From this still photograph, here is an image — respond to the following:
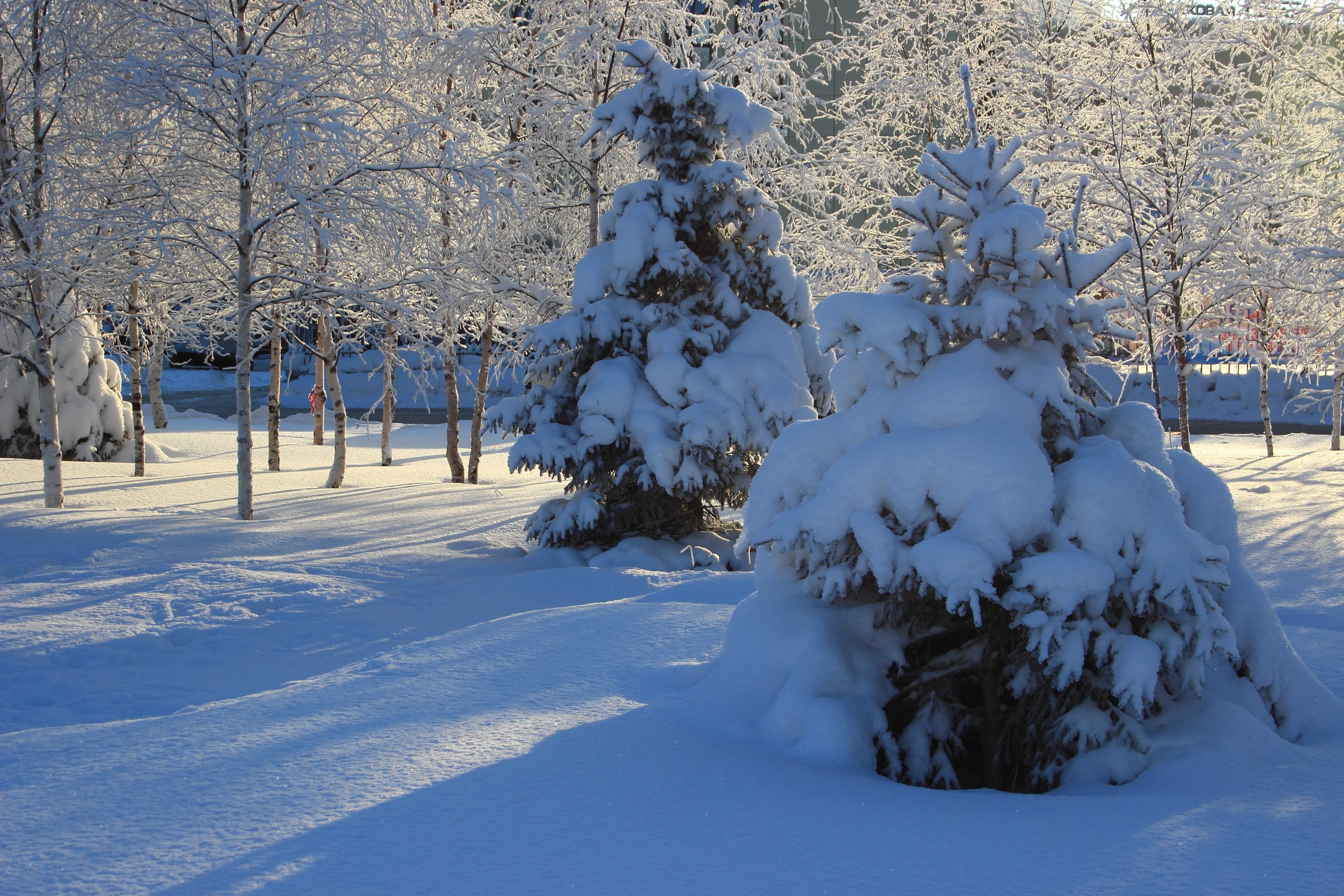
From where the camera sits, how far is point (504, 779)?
9.17 feet

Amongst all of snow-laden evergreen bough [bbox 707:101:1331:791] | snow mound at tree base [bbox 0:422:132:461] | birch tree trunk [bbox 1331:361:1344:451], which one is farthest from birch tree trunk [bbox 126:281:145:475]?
birch tree trunk [bbox 1331:361:1344:451]

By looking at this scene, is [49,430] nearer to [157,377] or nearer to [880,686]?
[880,686]

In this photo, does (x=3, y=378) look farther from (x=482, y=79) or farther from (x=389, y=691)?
Answer: (x=389, y=691)

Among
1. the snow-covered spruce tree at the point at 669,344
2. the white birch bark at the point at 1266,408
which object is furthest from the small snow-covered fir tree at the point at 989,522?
the white birch bark at the point at 1266,408

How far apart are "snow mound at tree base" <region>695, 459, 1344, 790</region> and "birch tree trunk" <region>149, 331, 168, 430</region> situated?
12879 mm

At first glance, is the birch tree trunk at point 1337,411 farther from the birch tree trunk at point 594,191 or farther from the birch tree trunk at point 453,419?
the birch tree trunk at point 453,419

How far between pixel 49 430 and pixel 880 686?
393 inches

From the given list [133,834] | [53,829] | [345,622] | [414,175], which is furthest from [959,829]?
[414,175]

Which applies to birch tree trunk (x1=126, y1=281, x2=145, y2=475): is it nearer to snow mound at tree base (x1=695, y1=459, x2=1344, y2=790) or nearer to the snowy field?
the snowy field

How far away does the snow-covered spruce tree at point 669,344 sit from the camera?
24.5 ft

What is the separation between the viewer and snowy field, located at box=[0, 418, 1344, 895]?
225cm

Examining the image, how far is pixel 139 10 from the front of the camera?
815 centimetres

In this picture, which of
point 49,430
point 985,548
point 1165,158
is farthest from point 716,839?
point 1165,158

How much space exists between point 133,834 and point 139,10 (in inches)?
332
